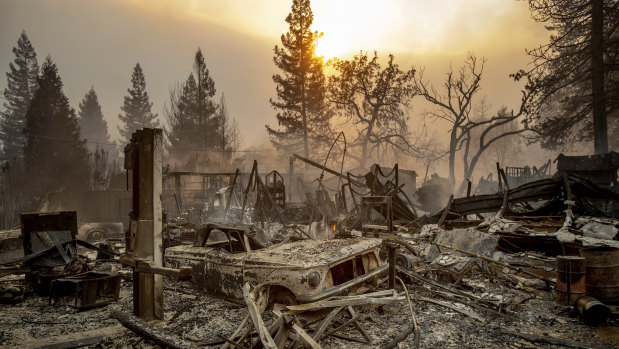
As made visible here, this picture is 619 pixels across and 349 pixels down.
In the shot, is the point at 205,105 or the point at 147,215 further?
the point at 205,105

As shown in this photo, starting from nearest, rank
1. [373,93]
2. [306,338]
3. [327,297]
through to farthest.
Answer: [306,338] → [327,297] → [373,93]

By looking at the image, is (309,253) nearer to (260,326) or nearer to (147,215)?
(260,326)

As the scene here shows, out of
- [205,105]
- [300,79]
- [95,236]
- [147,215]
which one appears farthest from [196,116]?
[147,215]

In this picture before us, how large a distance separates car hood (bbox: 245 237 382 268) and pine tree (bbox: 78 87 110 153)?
69381 mm

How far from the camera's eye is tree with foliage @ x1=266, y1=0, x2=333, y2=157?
115 feet

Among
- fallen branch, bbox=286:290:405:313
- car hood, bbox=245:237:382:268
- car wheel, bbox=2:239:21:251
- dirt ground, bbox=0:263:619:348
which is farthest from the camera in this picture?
car wheel, bbox=2:239:21:251

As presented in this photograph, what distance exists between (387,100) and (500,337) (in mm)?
32479

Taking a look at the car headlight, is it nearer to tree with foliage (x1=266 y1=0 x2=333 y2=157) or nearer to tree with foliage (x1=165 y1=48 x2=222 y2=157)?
tree with foliage (x1=266 y1=0 x2=333 y2=157)

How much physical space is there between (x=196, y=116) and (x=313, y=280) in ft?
144

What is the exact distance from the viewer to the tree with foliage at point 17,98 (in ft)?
145

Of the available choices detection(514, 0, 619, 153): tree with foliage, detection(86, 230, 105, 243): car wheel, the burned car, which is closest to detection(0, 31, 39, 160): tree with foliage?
detection(86, 230, 105, 243): car wheel

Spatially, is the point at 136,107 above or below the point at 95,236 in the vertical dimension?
Answer: above

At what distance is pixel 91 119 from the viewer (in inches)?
2498

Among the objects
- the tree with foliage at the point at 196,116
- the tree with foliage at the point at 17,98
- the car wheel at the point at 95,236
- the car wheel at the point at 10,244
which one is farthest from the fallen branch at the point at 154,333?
the tree with foliage at the point at 17,98
